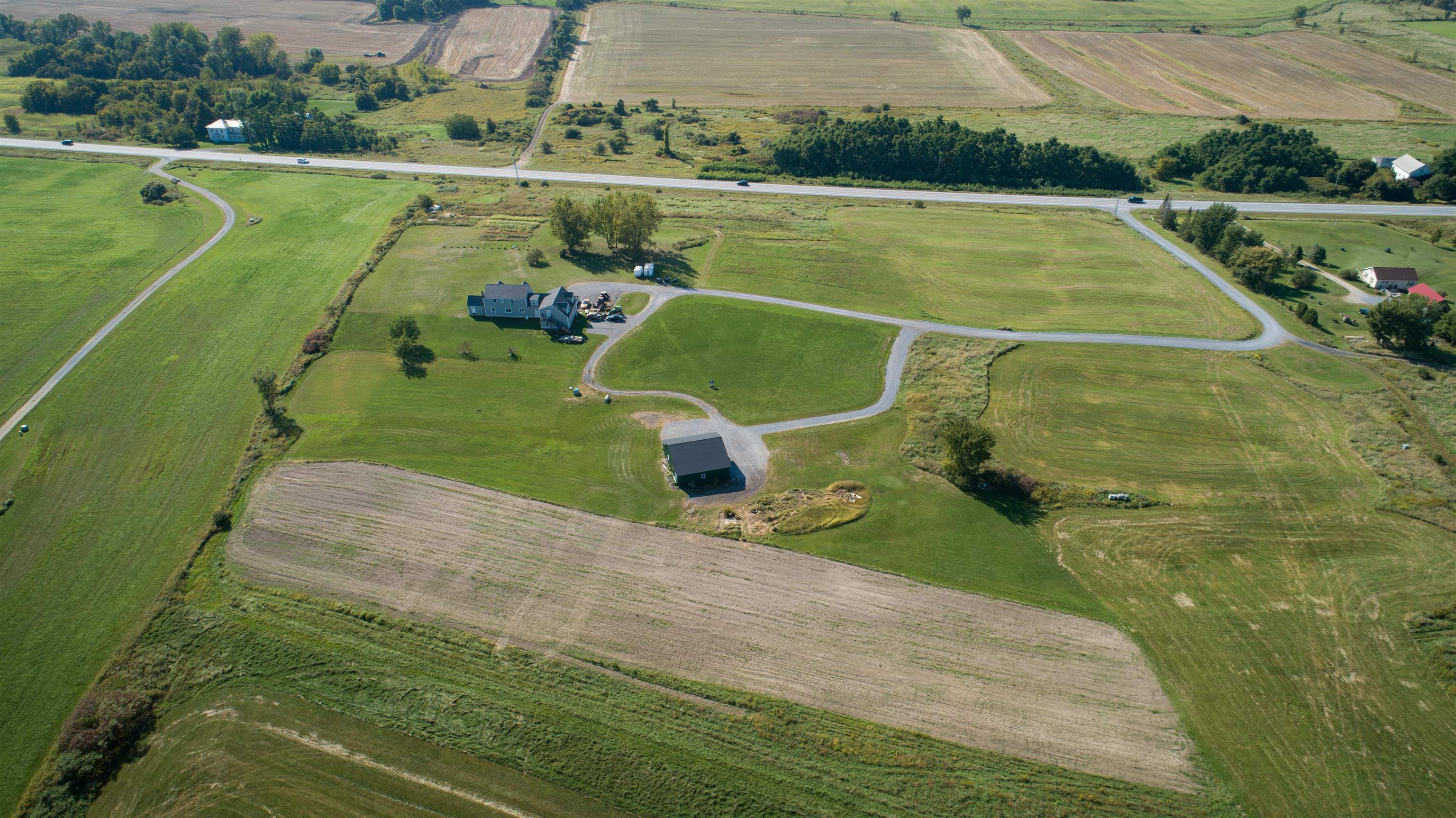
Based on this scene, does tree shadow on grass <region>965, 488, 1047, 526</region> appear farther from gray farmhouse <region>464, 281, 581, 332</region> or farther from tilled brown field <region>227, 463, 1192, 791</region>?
gray farmhouse <region>464, 281, 581, 332</region>

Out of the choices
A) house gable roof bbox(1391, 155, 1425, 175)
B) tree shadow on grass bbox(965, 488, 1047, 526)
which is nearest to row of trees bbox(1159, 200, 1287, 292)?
house gable roof bbox(1391, 155, 1425, 175)

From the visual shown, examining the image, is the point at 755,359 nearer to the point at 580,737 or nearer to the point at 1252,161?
the point at 580,737

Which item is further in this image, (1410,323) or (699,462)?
(1410,323)

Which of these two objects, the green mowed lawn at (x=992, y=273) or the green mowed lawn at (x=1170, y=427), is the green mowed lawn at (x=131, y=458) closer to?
the green mowed lawn at (x=992, y=273)

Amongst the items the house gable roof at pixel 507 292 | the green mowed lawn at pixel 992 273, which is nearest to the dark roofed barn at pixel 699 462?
the house gable roof at pixel 507 292

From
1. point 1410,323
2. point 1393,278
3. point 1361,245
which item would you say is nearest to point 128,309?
point 1410,323

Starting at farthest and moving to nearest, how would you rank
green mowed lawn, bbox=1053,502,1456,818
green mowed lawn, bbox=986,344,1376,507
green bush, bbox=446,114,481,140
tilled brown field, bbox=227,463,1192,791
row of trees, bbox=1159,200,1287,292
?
green bush, bbox=446,114,481,140, row of trees, bbox=1159,200,1287,292, green mowed lawn, bbox=986,344,1376,507, tilled brown field, bbox=227,463,1192,791, green mowed lawn, bbox=1053,502,1456,818
